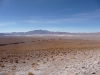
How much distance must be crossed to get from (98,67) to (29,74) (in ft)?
17.4

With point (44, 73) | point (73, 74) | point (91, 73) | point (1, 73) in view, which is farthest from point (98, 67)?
point (1, 73)

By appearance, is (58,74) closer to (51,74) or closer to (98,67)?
(51,74)

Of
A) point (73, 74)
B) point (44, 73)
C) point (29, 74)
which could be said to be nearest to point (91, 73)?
point (73, 74)

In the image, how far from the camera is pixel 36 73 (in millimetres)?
11734

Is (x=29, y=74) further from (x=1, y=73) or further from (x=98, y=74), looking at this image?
(x=98, y=74)

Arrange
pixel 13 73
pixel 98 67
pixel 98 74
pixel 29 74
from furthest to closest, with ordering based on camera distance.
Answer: pixel 13 73 < pixel 29 74 < pixel 98 67 < pixel 98 74

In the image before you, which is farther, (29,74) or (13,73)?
(13,73)

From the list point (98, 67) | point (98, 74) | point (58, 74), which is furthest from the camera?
point (58, 74)

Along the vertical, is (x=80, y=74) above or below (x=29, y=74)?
above

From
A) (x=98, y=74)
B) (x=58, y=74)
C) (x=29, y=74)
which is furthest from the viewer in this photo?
(x=29, y=74)

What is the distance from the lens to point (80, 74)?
29.5ft

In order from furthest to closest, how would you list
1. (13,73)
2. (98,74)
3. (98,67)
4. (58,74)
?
(13,73) → (58,74) → (98,67) → (98,74)

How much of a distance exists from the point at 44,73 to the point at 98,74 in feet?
14.6

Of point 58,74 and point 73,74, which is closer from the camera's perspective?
point 73,74
